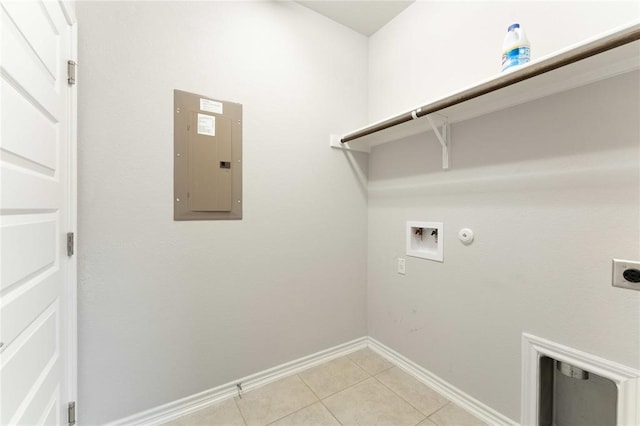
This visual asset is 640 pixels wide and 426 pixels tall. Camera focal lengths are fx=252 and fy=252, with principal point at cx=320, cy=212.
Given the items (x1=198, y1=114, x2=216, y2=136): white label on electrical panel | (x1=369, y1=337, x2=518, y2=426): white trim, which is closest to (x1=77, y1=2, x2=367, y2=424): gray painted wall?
(x1=198, y1=114, x2=216, y2=136): white label on electrical panel

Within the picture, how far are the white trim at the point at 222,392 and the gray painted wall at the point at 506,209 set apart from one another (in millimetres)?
506

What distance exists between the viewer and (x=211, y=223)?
1522 millimetres

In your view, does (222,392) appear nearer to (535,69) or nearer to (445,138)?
(445,138)

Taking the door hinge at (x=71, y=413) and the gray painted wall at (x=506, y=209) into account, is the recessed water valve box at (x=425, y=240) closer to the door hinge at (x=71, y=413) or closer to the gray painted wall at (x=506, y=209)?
the gray painted wall at (x=506, y=209)

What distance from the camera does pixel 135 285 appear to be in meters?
1.34

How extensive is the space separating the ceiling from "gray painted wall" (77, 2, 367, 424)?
0.07 metres

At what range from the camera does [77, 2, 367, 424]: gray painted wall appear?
49.6 inches

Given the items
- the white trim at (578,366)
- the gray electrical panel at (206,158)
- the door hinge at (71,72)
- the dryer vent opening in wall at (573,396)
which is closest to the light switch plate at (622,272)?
the white trim at (578,366)

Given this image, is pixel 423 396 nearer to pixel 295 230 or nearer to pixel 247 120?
pixel 295 230

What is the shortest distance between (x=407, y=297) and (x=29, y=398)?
188 centimetres

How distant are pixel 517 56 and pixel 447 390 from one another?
1.84m

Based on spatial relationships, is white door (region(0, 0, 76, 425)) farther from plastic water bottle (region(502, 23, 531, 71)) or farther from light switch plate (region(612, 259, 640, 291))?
light switch plate (region(612, 259, 640, 291))

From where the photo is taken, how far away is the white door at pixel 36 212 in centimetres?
Result: 72

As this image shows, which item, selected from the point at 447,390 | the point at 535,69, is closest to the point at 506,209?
the point at 535,69
